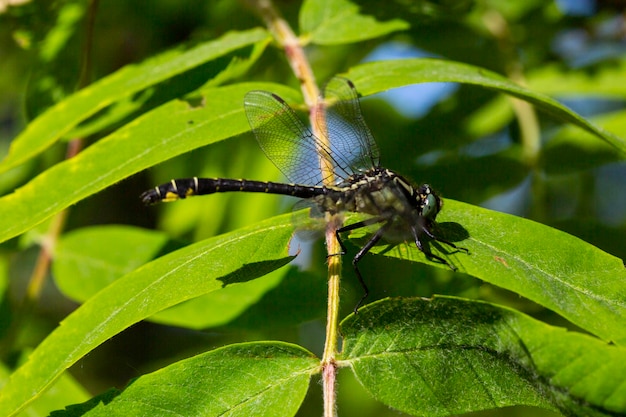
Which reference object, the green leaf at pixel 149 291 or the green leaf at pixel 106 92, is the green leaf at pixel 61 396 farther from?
the green leaf at pixel 106 92

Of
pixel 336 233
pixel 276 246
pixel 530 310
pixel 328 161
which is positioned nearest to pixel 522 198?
pixel 530 310

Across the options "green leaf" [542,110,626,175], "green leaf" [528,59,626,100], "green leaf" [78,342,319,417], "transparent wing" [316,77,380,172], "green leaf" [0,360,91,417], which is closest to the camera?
"green leaf" [78,342,319,417]

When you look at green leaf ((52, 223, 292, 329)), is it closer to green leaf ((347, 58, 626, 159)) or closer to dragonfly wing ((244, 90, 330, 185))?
dragonfly wing ((244, 90, 330, 185))

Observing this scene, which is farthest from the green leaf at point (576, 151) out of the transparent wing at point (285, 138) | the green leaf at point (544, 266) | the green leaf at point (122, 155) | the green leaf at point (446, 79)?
the green leaf at point (122, 155)

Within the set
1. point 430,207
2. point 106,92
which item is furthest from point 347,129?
point 106,92

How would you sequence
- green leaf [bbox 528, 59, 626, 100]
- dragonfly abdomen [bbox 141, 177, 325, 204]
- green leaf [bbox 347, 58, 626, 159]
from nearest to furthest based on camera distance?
green leaf [bbox 347, 58, 626, 159], dragonfly abdomen [bbox 141, 177, 325, 204], green leaf [bbox 528, 59, 626, 100]

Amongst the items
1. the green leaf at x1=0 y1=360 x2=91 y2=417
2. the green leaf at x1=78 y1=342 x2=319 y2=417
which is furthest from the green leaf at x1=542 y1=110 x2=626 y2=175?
the green leaf at x1=0 y1=360 x2=91 y2=417

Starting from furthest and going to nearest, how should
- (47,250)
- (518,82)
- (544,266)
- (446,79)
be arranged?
(518,82) < (47,250) < (446,79) < (544,266)

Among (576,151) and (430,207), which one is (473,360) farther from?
(576,151)
